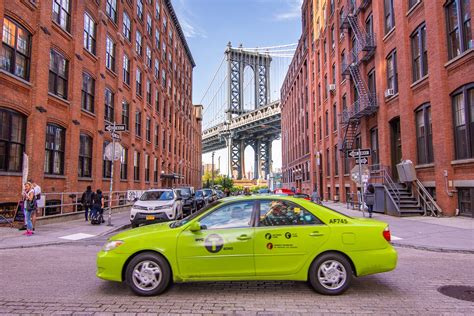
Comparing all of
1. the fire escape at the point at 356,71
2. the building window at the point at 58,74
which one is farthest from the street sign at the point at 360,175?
the building window at the point at 58,74

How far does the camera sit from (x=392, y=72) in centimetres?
2080

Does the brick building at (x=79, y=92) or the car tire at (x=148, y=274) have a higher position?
the brick building at (x=79, y=92)

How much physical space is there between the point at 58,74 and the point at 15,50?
3.21m

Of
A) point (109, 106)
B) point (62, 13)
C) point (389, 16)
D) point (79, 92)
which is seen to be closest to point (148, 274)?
point (79, 92)

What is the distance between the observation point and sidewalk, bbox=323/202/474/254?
30.9ft

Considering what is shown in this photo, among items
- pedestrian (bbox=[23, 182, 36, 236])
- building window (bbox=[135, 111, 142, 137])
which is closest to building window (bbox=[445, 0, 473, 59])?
pedestrian (bbox=[23, 182, 36, 236])

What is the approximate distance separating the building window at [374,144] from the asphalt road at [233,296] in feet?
55.2

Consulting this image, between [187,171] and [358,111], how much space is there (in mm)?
35691

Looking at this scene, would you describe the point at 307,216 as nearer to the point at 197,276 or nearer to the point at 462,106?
the point at 197,276

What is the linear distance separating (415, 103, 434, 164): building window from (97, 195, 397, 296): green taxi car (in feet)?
45.0

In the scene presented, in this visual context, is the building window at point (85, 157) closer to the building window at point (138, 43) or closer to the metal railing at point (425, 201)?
the building window at point (138, 43)

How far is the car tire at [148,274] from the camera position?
17.4ft

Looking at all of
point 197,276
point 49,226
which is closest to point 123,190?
point 49,226

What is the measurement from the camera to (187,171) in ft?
182
